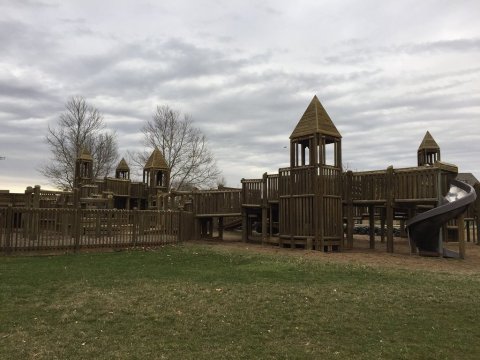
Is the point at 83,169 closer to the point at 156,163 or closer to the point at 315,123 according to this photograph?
the point at 156,163

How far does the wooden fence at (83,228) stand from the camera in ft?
47.7

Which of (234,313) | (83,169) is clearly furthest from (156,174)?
(234,313)

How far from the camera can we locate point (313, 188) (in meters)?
18.1

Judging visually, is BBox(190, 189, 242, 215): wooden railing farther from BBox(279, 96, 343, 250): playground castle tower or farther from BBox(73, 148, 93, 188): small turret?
BBox(73, 148, 93, 188): small turret

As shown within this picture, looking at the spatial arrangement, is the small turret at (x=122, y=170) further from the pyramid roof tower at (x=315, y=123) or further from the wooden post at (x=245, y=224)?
the pyramid roof tower at (x=315, y=123)

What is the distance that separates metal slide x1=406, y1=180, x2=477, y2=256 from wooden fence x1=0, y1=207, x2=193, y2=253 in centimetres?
1025

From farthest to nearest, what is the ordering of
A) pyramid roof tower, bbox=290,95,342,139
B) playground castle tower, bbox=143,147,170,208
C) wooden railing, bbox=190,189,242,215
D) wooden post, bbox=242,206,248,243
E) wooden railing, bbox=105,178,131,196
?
playground castle tower, bbox=143,147,170,208, wooden railing, bbox=105,178,131,196, wooden railing, bbox=190,189,242,215, wooden post, bbox=242,206,248,243, pyramid roof tower, bbox=290,95,342,139

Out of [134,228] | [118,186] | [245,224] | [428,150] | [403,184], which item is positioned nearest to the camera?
[403,184]

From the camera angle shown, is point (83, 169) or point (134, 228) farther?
point (83, 169)

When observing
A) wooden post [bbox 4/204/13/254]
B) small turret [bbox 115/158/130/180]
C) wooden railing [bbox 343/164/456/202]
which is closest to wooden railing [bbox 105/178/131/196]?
small turret [bbox 115/158/130/180]

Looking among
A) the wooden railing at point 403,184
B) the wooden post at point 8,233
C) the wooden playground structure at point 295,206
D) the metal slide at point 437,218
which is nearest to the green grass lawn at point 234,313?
the wooden post at point 8,233

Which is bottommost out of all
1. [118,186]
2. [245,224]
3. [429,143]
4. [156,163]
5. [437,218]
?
[245,224]

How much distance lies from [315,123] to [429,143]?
17.4m

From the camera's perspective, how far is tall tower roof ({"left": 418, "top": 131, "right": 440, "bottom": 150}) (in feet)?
106
